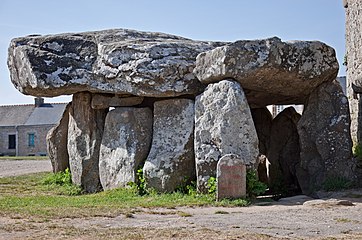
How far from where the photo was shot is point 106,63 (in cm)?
1262

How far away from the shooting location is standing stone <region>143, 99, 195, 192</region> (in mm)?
11594

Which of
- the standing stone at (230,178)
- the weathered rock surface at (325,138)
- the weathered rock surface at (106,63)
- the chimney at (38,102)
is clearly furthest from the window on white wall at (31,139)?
the standing stone at (230,178)

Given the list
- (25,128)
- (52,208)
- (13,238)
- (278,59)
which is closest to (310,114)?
(278,59)

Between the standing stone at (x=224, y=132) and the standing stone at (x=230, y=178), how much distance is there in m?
0.45

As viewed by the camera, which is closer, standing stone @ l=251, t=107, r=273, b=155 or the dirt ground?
the dirt ground

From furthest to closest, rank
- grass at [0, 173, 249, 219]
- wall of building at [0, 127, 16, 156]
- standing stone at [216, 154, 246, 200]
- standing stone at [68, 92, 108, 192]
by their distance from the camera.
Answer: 1. wall of building at [0, 127, 16, 156]
2. standing stone at [68, 92, 108, 192]
3. standing stone at [216, 154, 246, 200]
4. grass at [0, 173, 249, 219]

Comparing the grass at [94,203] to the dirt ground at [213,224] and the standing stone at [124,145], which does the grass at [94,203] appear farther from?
the standing stone at [124,145]

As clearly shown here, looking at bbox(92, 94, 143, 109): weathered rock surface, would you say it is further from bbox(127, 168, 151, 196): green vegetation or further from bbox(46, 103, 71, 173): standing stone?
bbox(46, 103, 71, 173): standing stone

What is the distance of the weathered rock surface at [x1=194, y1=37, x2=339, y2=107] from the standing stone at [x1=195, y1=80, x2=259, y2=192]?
33 centimetres

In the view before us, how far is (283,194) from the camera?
12805 millimetres

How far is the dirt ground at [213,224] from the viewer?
6891 millimetres

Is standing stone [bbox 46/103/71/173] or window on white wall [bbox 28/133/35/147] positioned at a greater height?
window on white wall [bbox 28/133/35/147]

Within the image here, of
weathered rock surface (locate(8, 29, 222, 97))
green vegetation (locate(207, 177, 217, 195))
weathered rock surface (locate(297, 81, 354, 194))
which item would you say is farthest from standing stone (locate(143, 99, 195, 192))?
weathered rock surface (locate(297, 81, 354, 194))

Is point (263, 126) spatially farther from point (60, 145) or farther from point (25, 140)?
point (25, 140)
